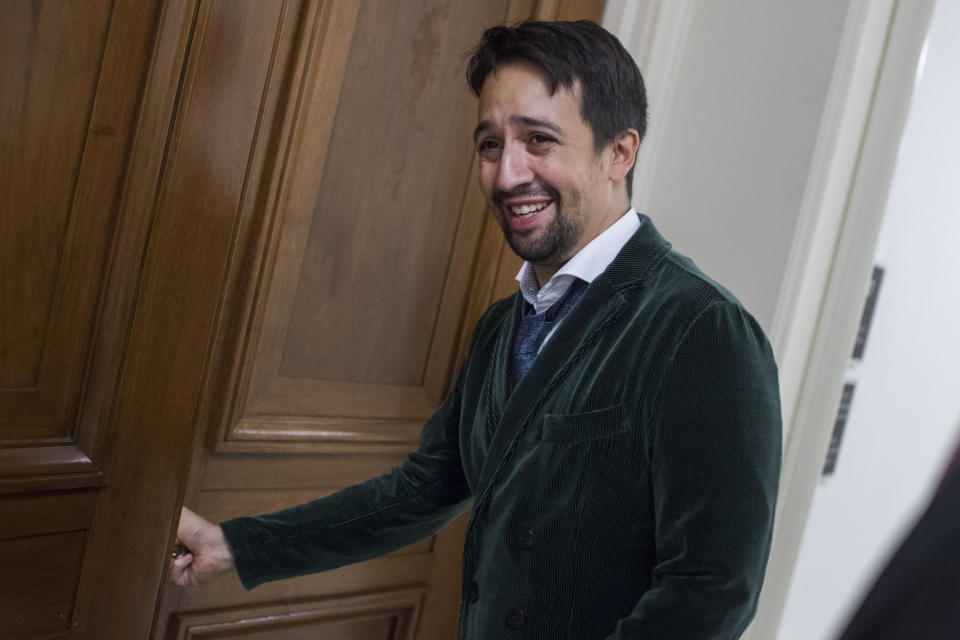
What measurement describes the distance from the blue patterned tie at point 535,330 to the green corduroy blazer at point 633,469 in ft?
0.08

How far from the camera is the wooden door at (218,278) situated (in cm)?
104

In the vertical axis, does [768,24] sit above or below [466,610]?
above

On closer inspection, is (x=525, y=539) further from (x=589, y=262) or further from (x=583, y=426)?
(x=589, y=262)

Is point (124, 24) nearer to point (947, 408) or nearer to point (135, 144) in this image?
point (135, 144)

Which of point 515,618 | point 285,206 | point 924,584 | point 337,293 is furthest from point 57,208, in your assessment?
point 924,584

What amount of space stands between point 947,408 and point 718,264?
1273 millimetres

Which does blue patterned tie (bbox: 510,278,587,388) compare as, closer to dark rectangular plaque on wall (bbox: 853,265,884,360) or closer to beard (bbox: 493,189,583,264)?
beard (bbox: 493,189,583,264)

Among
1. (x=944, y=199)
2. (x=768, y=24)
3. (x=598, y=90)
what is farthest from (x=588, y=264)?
(x=944, y=199)

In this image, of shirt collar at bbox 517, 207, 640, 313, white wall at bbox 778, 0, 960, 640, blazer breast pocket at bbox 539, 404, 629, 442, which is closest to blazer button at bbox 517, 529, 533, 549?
blazer breast pocket at bbox 539, 404, 629, 442

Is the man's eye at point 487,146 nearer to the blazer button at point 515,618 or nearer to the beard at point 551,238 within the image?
the beard at point 551,238

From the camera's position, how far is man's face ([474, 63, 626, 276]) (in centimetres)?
119

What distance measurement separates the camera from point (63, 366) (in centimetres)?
107

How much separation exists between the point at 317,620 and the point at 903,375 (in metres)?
1.57

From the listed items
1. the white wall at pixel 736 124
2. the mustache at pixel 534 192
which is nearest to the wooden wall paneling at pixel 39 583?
the mustache at pixel 534 192
